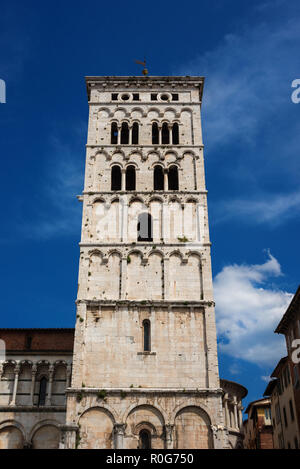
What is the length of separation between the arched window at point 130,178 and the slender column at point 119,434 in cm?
1420

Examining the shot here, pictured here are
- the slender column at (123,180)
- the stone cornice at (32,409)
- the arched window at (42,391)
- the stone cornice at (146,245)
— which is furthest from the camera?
the slender column at (123,180)

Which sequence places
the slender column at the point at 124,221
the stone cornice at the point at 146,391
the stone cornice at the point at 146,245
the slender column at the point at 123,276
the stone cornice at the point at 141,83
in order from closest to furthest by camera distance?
1. the stone cornice at the point at 146,391
2. the slender column at the point at 123,276
3. the stone cornice at the point at 146,245
4. the slender column at the point at 124,221
5. the stone cornice at the point at 141,83

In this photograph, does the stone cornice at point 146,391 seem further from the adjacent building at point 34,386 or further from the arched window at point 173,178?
the arched window at point 173,178

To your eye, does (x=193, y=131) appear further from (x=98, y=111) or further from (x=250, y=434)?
(x=250, y=434)

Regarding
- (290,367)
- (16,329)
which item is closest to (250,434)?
(290,367)

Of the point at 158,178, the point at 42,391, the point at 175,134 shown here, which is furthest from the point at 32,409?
the point at 175,134

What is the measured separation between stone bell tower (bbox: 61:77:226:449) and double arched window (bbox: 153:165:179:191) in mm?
68

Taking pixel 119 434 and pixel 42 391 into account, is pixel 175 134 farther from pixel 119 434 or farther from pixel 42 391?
pixel 119 434

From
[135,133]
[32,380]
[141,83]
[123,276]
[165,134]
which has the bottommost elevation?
[32,380]

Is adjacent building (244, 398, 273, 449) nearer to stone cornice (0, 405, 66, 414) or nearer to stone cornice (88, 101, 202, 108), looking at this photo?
stone cornice (0, 405, 66, 414)

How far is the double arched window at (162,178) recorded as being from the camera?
32062 millimetres

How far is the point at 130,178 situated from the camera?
3253 cm

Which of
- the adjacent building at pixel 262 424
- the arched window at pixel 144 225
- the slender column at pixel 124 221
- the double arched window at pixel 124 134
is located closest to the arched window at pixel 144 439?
the slender column at pixel 124 221

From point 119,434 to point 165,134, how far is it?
1942cm
